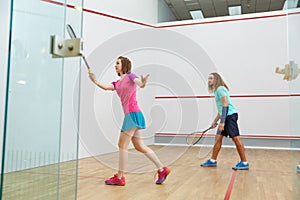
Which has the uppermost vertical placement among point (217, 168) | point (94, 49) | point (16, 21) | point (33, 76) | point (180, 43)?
point (180, 43)

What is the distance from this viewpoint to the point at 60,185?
73 centimetres

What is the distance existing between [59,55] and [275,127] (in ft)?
12.5

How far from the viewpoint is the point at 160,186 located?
5.49ft

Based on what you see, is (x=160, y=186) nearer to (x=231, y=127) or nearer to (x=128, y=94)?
(x=128, y=94)

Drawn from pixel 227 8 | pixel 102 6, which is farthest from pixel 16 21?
pixel 227 8

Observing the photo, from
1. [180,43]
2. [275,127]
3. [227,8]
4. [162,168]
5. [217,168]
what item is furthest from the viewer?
[227,8]

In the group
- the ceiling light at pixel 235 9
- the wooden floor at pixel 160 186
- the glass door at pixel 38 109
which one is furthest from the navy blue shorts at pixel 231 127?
the ceiling light at pixel 235 9

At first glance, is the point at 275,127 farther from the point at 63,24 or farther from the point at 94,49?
the point at 63,24

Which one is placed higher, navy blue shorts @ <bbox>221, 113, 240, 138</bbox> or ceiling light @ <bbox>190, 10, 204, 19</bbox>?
ceiling light @ <bbox>190, 10, 204, 19</bbox>

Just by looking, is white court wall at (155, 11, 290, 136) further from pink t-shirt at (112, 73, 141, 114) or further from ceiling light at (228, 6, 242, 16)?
pink t-shirt at (112, 73, 141, 114)

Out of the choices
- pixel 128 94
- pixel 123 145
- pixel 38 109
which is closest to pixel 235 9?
pixel 128 94

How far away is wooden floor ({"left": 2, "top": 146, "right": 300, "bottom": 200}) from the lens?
2.32 feet

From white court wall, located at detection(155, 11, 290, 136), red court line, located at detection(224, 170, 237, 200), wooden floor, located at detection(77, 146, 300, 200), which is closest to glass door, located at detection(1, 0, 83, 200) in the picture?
wooden floor, located at detection(77, 146, 300, 200)

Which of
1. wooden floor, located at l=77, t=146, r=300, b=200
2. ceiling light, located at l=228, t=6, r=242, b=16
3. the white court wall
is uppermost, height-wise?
ceiling light, located at l=228, t=6, r=242, b=16
